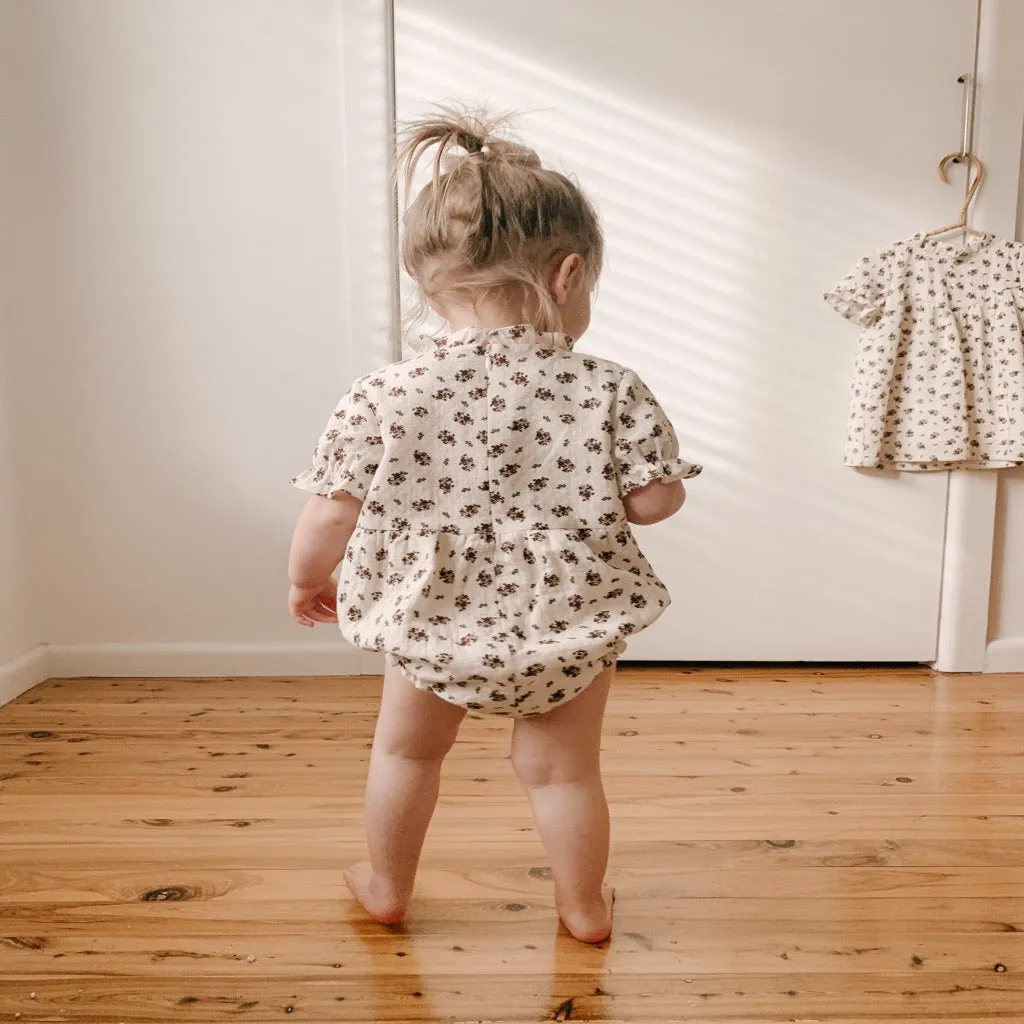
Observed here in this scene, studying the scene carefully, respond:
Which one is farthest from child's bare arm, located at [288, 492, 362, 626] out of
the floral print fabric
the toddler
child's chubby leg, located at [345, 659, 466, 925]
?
the floral print fabric

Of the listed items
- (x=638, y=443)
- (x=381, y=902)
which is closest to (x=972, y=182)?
(x=638, y=443)

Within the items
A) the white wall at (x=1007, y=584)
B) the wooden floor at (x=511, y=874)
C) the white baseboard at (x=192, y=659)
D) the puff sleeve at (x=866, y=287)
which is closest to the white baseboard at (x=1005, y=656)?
the white wall at (x=1007, y=584)

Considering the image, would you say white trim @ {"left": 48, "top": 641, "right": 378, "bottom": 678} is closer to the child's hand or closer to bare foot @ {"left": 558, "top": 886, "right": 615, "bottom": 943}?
the child's hand

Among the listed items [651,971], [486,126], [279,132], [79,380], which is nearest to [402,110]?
[279,132]

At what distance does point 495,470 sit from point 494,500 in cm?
3

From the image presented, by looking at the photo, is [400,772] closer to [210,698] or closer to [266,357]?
[210,698]

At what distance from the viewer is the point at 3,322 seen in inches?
75.0

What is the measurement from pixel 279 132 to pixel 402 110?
9.8 inches

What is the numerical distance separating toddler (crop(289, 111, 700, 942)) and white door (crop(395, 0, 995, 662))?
1033mm

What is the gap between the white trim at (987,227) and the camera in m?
1.86

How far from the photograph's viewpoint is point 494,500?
924 millimetres

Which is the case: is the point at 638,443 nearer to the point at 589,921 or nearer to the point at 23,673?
the point at 589,921

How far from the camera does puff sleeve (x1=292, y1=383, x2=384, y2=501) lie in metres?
0.93

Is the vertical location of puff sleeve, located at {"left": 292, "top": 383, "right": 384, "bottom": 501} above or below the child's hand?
above
